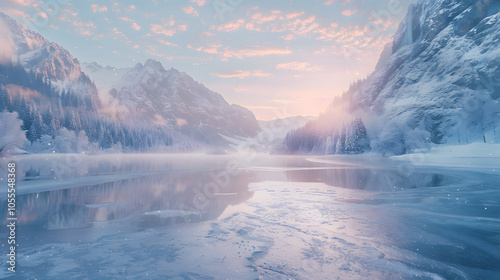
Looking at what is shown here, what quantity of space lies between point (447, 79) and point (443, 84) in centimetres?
370

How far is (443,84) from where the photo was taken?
146250 millimetres

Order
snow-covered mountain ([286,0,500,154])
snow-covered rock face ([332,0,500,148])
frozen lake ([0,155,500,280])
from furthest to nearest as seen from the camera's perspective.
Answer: snow-covered rock face ([332,0,500,148]), snow-covered mountain ([286,0,500,154]), frozen lake ([0,155,500,280])

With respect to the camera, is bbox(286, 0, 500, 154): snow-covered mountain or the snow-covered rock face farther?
the snow-covered rock face

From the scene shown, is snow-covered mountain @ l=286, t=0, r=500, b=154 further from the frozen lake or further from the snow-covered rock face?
the frozen lake

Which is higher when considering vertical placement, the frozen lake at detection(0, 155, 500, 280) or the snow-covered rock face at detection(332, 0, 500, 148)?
the snow-covered rock face at detection(332, 0, 500, 148)

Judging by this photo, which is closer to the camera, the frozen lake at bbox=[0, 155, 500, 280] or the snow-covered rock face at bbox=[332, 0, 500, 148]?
the frozen lake at bbox=[0, 155, 500, 280]

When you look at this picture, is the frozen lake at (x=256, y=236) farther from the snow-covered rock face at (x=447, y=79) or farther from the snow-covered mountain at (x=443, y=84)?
the snow-covered rock face at (x=447, y=79)

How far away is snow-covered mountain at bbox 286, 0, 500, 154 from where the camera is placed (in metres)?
105

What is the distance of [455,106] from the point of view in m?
131

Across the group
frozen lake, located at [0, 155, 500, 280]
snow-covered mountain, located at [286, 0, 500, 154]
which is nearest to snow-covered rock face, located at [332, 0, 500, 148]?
snow-covered mountain, located at [286, 0, 500, 154]

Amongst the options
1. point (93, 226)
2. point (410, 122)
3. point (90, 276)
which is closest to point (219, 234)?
point (90, 276)

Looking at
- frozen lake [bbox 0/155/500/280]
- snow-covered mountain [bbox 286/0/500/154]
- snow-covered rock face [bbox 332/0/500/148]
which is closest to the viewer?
frozen lake [bbox 0/155/500/280]

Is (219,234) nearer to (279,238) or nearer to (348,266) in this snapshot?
(279,238)

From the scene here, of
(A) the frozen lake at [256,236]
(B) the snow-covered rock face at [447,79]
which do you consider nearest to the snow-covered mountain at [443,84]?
(B) the snow-covered rock face at [447,79]
